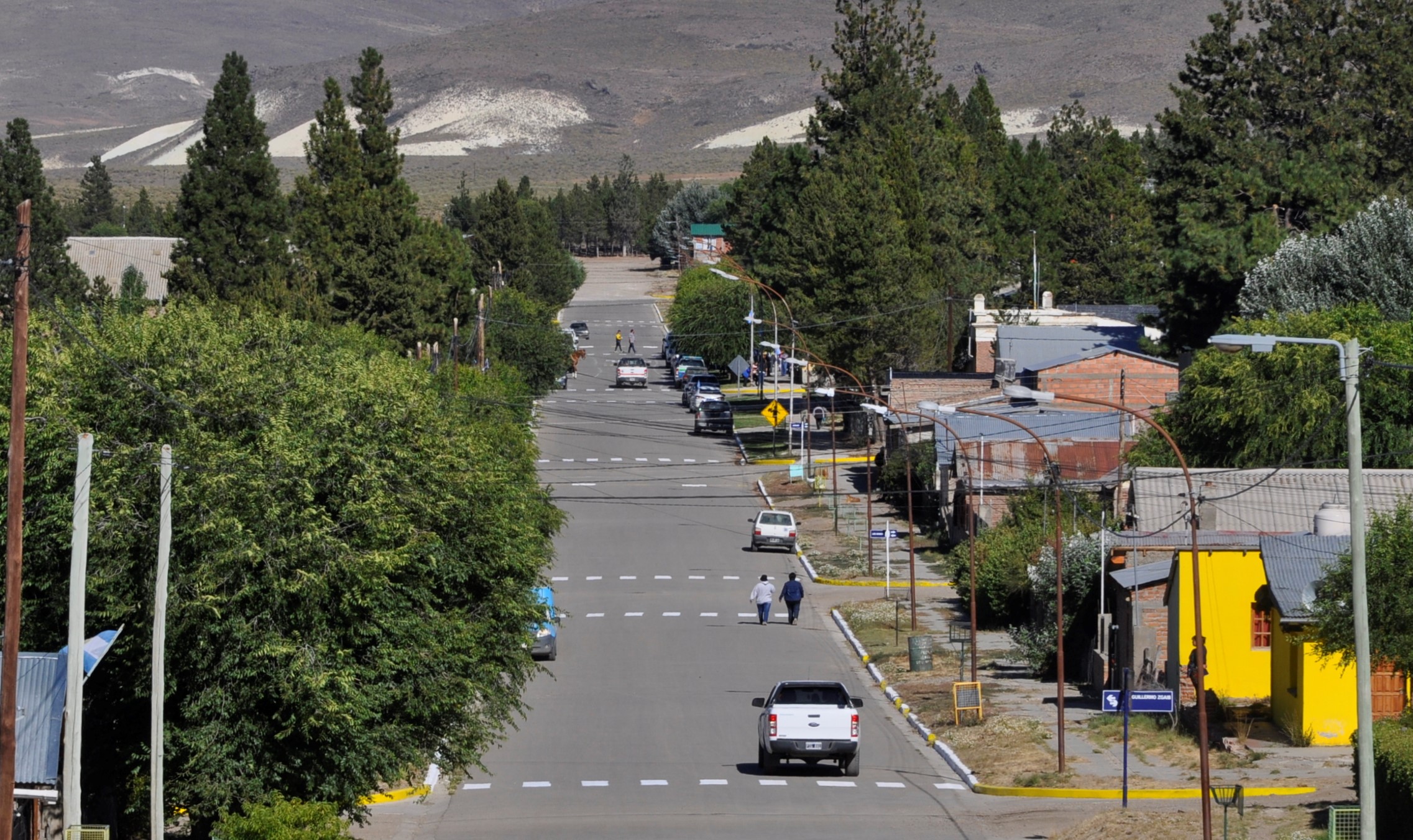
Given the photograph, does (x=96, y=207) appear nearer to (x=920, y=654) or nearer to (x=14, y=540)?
(x=920, y=654)

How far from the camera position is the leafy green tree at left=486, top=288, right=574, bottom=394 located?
92688 millimetres

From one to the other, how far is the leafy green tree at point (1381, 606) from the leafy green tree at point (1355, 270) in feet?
106

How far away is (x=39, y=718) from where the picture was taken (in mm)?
21984

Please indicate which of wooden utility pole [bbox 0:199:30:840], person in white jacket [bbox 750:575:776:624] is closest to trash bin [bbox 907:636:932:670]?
person in white jacket [bbox 750:575:776:624]

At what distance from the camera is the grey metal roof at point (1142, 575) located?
3628 centimetres

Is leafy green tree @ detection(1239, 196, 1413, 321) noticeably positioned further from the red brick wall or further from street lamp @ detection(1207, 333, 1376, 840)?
street lamp @ detection(1207, 333, 1376, 840)

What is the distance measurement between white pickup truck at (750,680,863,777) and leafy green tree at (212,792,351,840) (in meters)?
10.0

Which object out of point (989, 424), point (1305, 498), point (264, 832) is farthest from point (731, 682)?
point (989, 424)

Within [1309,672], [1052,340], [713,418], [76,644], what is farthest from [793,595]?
[713,418]

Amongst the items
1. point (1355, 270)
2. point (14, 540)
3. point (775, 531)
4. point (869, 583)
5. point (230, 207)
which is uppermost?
point (230, 207)

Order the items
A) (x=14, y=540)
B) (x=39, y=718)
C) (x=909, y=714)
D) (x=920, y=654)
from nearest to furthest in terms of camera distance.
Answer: (x=14, y=540) < (x=39, y=718) < (x=909, y=714) < (x=920, y=654)

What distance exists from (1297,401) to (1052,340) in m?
26.0

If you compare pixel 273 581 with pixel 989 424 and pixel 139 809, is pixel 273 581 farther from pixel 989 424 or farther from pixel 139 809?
pixel 989 424

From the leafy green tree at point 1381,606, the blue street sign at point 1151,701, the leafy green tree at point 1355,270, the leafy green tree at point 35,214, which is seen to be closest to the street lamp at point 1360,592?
the blue street sign at point 1151,701
